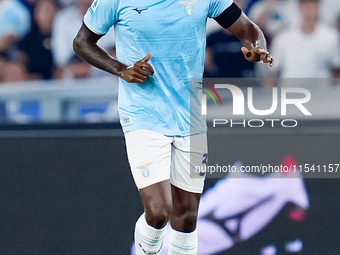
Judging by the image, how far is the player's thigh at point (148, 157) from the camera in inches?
100

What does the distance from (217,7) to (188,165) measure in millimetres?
868

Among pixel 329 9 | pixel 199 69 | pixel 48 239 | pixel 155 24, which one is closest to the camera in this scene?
pixel 155 24

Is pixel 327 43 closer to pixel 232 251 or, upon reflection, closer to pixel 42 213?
pixel 232 251

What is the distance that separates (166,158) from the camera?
8.63 ft

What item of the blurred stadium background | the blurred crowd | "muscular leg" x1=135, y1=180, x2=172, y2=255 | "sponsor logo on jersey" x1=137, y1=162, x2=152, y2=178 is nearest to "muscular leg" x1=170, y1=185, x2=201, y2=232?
"muscular leg" x1=135, y1=180, x2=172, y2=255

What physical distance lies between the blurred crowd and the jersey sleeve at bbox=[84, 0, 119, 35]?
115 centimetres

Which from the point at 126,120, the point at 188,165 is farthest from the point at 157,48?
the point at 188,165

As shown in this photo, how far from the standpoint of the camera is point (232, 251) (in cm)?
343

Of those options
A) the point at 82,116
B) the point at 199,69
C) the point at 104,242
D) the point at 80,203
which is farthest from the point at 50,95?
the point at 199,69

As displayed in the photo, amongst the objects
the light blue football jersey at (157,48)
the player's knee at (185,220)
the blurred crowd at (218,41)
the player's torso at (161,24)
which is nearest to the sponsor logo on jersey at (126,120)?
the light blue football jersey at (157,48)

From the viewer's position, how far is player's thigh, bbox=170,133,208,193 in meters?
2.75

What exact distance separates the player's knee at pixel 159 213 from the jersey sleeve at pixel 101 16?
3.05 feet

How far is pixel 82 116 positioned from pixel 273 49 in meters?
1.52

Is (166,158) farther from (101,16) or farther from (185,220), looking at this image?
(101,16)
